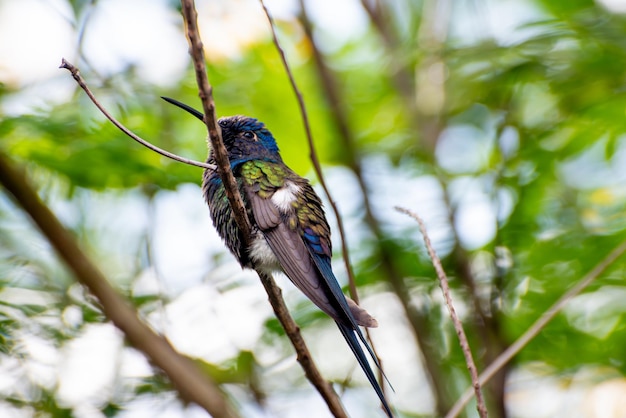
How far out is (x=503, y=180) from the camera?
461 centimetres

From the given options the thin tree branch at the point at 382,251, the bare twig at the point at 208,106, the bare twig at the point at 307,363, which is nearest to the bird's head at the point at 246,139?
the thin tree branch at the point at 382,251

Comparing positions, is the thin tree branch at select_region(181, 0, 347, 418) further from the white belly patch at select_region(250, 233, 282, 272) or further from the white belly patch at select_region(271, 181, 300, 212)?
the white belly patch at select_region(271, 181, 300, 212)

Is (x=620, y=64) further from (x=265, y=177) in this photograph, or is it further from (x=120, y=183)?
(x=120, y=183)

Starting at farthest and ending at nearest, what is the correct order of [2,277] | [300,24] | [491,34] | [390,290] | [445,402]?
[300,24], [491,34], [390,290], [445,402], [2,277]

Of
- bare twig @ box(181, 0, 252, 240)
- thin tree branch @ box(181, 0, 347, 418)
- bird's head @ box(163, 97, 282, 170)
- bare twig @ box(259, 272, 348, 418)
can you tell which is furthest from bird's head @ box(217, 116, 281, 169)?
bare twig @ box(259, 272, 348, 418)

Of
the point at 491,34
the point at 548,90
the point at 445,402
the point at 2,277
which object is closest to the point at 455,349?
the point at 445,402

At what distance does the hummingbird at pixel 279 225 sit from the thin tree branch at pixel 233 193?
11.6 inches

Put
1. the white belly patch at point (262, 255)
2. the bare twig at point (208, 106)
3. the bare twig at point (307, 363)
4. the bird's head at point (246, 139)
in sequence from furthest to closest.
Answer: the bird's head at point (246, 139)
the white belly patch at point (262, 255)
the bare twig at point (307, 363)
the bare twig at point (208, 106)

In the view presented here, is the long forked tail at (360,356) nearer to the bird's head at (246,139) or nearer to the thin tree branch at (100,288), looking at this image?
the thin tree branch at (100,288)

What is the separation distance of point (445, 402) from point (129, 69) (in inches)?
125

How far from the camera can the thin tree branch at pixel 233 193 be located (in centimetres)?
222

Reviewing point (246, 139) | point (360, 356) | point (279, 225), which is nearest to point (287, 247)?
point (279, 225)

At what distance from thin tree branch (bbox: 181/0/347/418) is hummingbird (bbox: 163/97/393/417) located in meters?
0.30

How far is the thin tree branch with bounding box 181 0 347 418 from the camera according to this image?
222 cm
